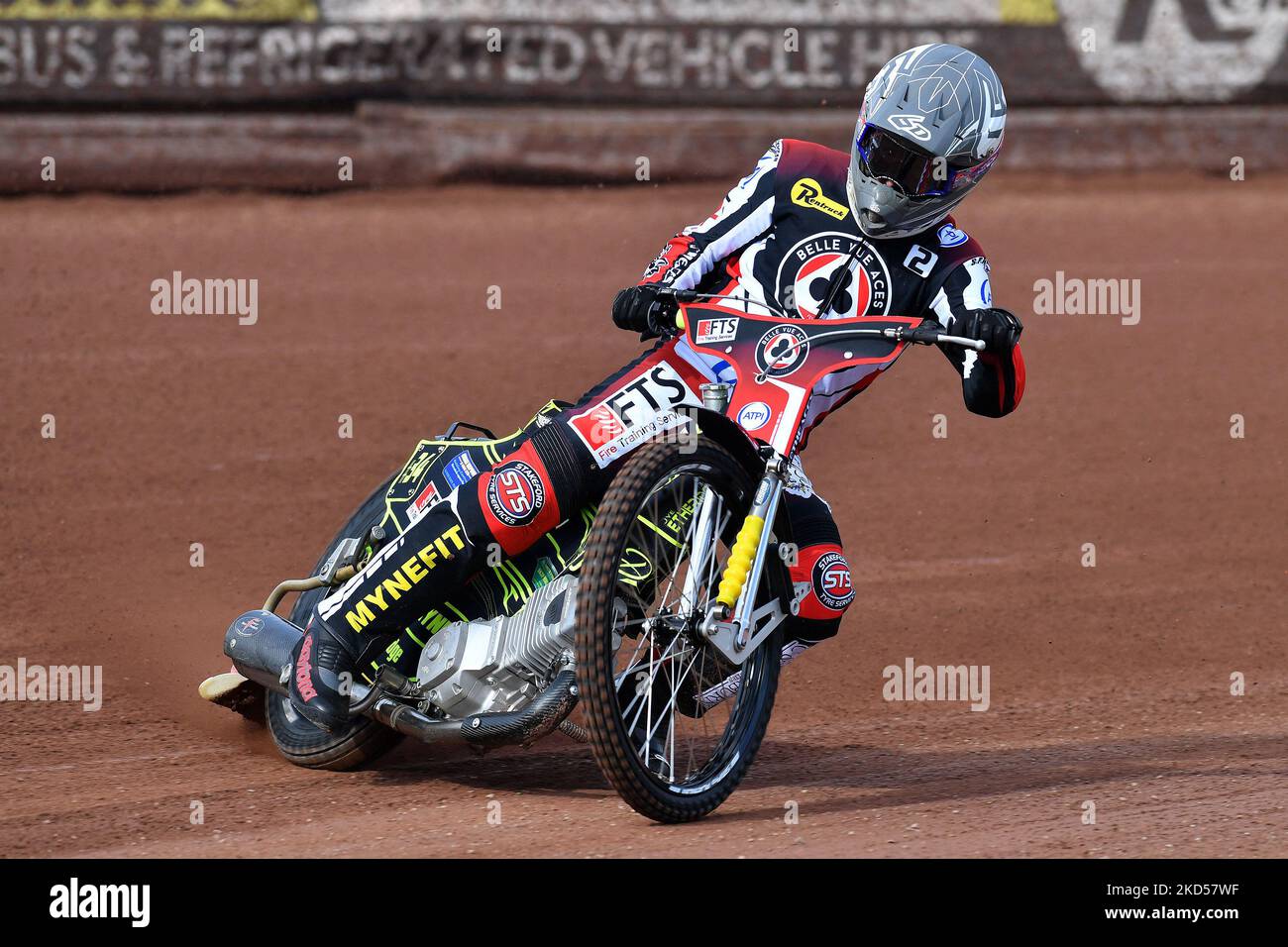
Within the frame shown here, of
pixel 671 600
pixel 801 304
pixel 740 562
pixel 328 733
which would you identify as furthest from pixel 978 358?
pixel 328 733

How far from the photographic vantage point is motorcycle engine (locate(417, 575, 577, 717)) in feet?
16.6

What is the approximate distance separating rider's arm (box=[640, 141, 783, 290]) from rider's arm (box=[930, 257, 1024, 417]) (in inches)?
23.8

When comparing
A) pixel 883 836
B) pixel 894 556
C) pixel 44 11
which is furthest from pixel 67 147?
pixel 883 836

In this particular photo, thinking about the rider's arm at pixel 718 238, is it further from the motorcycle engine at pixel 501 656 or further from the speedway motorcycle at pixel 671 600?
the motorcycle engine at pixel 501 656

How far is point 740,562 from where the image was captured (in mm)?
4906

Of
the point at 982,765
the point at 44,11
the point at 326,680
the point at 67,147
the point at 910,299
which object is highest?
the point at 44,11

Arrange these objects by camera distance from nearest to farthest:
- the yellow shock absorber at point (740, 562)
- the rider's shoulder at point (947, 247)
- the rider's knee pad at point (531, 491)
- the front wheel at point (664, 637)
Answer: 1. the front wheel at point (664, 637)
2. the yellow shock absorber at point (740, 562)
3. the rider's knee pad at point (531, 491)
4. the rider's shoulder at point (947, 247)

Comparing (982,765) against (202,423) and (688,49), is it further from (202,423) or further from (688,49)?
(688,49)

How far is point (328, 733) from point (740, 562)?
165 cm

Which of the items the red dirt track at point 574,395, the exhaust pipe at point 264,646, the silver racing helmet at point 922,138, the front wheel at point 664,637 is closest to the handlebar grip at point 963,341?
the silver racing helmet at point 922,138

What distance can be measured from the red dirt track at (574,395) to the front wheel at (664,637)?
183 mm

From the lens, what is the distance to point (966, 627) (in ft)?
25.8

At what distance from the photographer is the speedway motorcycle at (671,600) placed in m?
4.92

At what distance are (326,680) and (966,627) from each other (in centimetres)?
347
